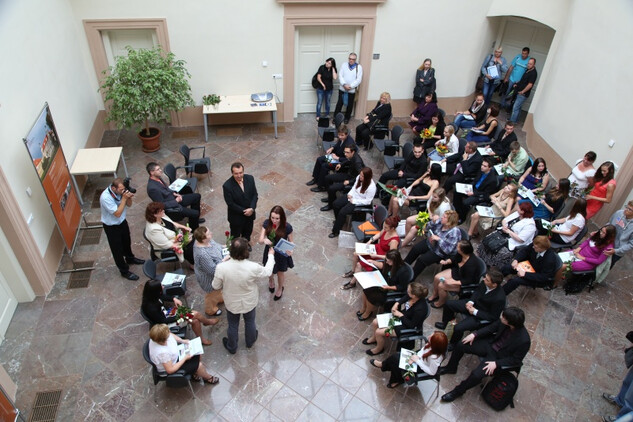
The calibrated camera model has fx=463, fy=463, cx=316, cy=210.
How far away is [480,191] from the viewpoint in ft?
26.7

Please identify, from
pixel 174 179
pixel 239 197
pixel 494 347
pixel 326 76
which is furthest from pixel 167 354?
pixel 326 76

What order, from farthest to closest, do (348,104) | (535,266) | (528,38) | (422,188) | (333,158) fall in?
(528,38), (348,104), (333,158), (422,188), (535,266)

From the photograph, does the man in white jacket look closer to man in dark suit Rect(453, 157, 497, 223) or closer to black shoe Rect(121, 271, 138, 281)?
black shoe Rect(121, 271, 138, 281)

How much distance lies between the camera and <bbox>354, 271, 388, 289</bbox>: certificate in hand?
6113 mm

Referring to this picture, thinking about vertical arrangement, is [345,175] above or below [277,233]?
below

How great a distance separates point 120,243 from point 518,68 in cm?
986

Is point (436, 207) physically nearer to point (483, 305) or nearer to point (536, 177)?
point (483, 305)

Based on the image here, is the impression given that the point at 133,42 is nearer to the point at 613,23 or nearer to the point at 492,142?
the point at 492,142

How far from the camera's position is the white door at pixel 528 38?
11385mm

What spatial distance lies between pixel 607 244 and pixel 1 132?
8.28m

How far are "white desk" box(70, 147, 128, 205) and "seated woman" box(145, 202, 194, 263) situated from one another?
6.86 feet

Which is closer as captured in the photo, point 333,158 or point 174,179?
point 174,179

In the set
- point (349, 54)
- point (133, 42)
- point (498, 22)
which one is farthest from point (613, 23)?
point (133, 42)

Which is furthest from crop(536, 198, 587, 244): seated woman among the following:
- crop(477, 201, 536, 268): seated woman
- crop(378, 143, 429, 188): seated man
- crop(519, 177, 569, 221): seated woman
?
crop(378, 143, 429, 188): seated man
